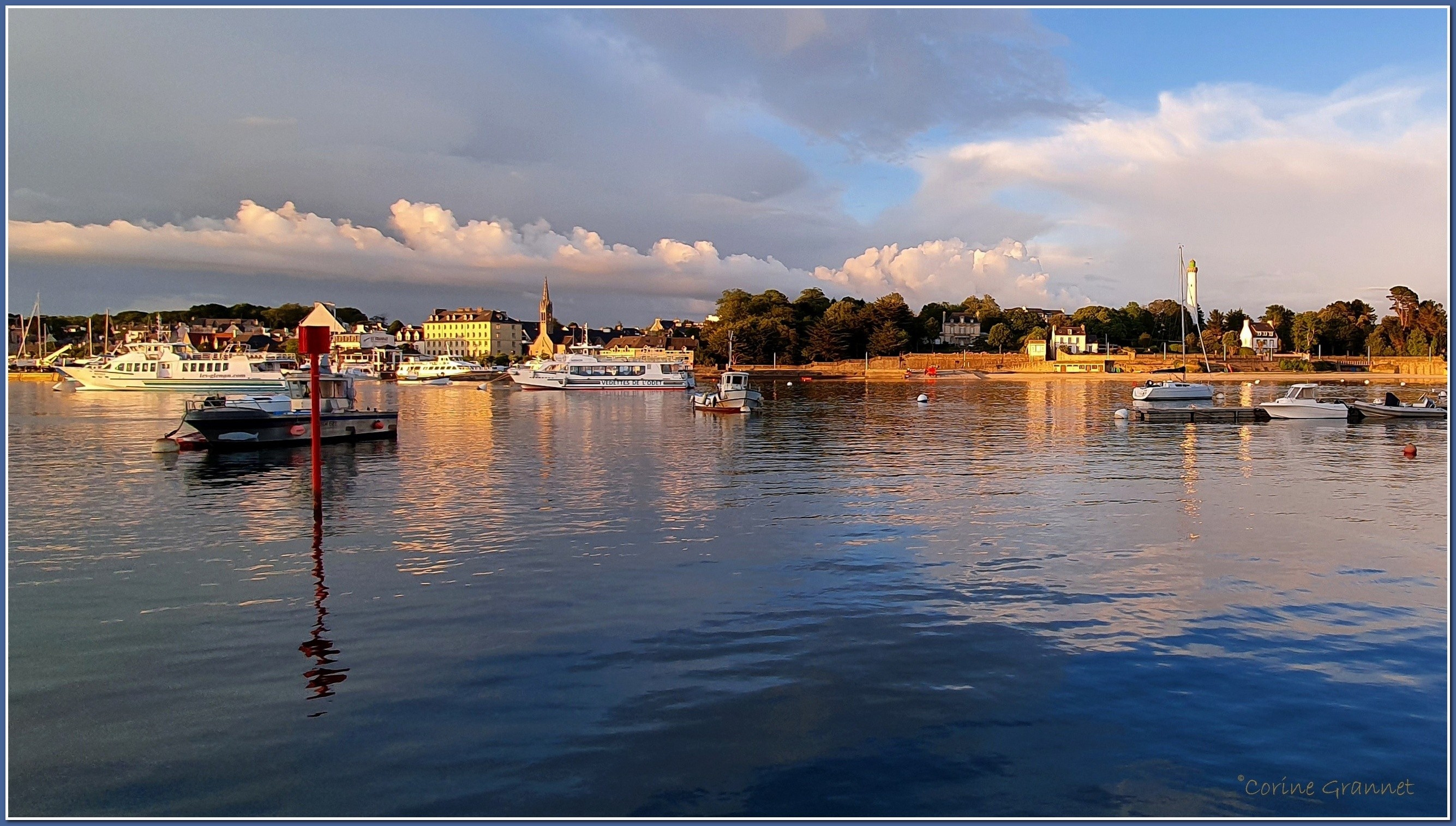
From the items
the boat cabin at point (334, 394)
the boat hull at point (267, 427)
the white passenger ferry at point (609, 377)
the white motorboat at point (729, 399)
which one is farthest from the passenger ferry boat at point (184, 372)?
the boat hull at point (267, 427)

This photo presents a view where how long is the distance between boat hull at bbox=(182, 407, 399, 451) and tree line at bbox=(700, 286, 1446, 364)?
127m

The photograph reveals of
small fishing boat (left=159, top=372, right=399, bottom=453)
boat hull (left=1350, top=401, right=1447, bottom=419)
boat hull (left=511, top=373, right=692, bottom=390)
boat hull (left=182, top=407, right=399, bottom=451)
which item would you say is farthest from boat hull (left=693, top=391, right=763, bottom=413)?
boat hull (left=1350, top=401, right=1447, bottom=419)

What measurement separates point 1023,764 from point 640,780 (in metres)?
3.42

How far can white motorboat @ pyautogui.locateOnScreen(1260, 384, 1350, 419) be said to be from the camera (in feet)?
163

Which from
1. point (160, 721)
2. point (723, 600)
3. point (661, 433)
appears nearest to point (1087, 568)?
point (723, 600)

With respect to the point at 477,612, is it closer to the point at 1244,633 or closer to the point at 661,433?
the point at 1244,633

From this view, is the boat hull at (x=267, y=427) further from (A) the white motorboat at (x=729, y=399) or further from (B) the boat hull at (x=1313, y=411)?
(B) the boat hull at (x=1313, y=411)

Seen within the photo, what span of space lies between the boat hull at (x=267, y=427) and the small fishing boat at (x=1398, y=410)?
180 ft

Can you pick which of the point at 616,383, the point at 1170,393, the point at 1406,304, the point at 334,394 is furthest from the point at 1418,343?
the point at 334,394

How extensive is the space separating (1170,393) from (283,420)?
5382 centimetres

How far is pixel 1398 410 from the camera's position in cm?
5062

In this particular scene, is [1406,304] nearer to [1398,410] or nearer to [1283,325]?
[1283,325]

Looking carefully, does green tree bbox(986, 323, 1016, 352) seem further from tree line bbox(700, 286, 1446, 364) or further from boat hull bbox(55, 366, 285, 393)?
boat hull bbox(55, 366, 285, 393)

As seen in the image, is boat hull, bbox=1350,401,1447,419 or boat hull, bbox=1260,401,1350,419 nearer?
boat hull, bbox=1260,401,1350,419
